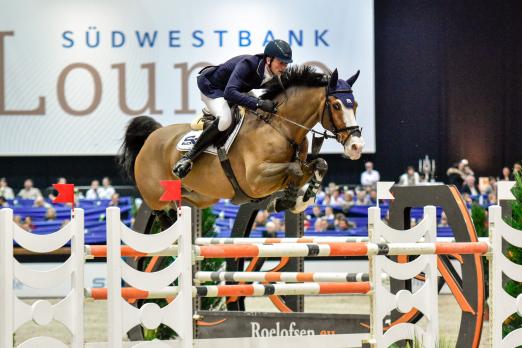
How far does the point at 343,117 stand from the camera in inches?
202

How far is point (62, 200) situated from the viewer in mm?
3590

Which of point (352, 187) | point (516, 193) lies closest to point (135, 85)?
point (352, 187)

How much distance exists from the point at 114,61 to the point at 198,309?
10.3 metres

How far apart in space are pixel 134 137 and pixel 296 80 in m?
1.68

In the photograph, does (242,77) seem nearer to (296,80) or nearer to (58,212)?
(296,80)

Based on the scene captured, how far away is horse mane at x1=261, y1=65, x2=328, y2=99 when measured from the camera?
5.48 m

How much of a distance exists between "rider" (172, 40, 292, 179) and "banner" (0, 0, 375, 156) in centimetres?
996

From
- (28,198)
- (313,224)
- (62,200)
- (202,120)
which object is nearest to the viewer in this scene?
(62,200)

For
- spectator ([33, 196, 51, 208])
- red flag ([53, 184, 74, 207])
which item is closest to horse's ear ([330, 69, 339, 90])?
red flag ([53, 184, 74, 207])

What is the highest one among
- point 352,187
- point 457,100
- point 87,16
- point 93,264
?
point 87,16

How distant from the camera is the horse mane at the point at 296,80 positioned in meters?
5.48

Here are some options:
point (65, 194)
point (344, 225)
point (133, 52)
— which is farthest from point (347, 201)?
point (65, 194)

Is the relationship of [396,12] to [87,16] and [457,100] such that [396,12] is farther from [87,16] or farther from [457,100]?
[87,16]

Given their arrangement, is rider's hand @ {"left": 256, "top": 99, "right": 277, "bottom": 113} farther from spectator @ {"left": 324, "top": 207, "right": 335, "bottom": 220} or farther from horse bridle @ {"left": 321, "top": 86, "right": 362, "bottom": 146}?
spectator @ {"left": 324, "top": 207, "right": 335, "bottom": 220}
